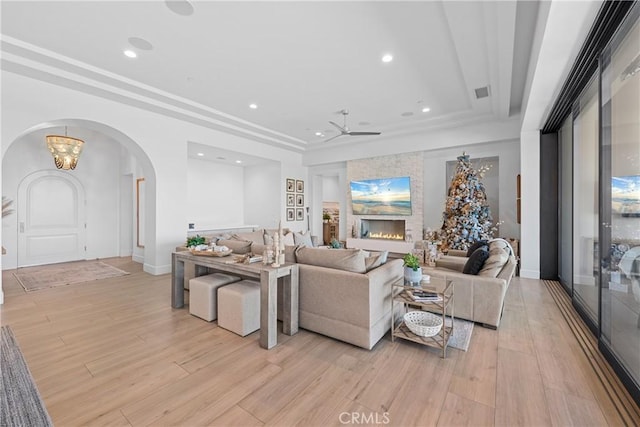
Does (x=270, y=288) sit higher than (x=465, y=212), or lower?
lower

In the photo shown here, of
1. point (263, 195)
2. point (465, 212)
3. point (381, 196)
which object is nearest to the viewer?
point (465, 212)

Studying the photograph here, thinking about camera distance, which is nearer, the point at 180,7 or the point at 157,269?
the point at 180,7

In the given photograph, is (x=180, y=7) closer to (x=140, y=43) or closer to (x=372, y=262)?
(x=140, y=43)

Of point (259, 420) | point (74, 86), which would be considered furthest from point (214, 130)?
point (259, 420)

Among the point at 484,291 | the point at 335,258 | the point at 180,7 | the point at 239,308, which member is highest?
the point at 180,7

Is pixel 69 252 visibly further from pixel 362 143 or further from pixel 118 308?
pixel 362 143

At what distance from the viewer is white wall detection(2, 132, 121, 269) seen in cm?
574

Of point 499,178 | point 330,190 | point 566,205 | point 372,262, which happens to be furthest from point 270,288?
point 330,190

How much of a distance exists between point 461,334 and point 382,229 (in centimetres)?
500

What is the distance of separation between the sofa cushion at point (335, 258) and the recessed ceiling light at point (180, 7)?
8.76ft

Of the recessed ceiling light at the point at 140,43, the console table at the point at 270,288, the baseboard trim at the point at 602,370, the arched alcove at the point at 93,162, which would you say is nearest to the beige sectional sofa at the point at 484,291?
the baseboard trim at the point at 602,370

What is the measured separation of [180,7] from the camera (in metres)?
2.66

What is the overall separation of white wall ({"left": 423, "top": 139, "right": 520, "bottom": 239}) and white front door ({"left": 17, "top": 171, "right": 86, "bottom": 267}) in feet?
28.4

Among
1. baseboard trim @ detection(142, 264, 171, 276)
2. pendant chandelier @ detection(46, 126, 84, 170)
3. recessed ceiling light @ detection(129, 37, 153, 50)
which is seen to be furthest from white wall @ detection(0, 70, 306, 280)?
recessed ceiling light @ detection(129, 37, 153, 50)
